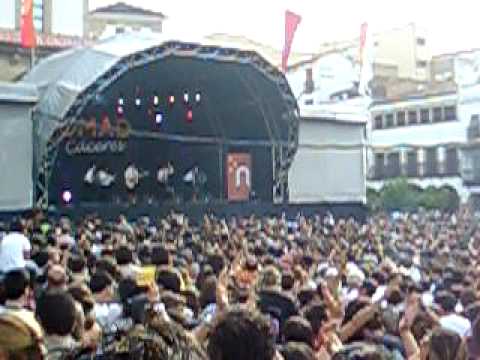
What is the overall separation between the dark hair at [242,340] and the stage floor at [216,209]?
66.2 feet

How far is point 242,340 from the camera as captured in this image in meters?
2.94

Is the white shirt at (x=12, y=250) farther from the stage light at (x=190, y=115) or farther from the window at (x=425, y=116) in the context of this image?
the window at (x=425, y=116)

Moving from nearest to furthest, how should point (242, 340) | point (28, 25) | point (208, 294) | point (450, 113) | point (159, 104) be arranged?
point (242, 340)
point (208, 294)
point (159, 104)
point (28, 25)
point (450, 113)

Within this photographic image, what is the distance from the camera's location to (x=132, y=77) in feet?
83.9

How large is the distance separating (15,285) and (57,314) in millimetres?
1409

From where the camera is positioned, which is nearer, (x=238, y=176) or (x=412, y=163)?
(x=238, y=176)

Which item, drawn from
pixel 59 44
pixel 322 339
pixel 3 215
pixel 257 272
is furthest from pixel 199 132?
pixel 322 339

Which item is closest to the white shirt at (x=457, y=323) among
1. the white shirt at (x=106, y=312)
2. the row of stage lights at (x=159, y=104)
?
the white shirt at (x=106, y=312)

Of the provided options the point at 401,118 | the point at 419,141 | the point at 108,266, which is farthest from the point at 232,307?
the point at 401,118

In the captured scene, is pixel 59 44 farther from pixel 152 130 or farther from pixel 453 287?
pixel 453 287

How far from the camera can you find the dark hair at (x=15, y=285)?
5770 millimetres

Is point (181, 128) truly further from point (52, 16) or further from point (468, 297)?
point (468, 297)

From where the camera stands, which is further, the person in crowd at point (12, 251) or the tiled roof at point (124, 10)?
the tiled roof at point (124, 10)

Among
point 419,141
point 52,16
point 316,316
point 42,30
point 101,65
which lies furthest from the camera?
point 419,141
